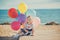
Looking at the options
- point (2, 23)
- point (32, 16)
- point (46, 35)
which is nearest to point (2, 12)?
point (2, 23)

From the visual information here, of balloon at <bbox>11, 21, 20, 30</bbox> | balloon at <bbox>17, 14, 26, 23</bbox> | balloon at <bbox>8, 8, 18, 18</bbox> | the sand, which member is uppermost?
balloon at <bbox>8, 8, 18, 18</bbox>

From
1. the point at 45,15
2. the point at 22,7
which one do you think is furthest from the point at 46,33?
the point at 22,7

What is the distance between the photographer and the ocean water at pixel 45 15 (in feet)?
5.23

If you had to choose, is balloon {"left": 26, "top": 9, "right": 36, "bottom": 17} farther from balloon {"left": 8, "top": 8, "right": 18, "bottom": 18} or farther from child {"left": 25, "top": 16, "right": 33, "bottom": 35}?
balloon {"left": 8, "top": 8, "right": 18, "bottom": 18}

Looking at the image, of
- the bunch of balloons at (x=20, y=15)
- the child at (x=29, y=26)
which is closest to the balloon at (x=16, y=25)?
the bunch of balloons at (x=20, y=15)

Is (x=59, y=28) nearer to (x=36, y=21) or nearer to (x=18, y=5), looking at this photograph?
(x=36, y=21)

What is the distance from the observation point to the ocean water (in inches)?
62.7

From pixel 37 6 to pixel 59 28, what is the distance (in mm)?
405

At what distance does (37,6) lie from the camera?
162 centimetres

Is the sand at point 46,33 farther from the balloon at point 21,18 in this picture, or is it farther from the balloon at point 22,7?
the balloon at point 22,7

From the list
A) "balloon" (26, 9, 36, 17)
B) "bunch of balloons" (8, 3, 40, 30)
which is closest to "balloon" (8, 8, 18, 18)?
"bunch of balloons" (8, 3, 40, 30)

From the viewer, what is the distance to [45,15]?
160 cm

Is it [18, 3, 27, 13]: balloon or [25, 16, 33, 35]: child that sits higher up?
[18, 3, 27, 13]: balloon

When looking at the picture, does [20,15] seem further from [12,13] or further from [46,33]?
[46,33]
